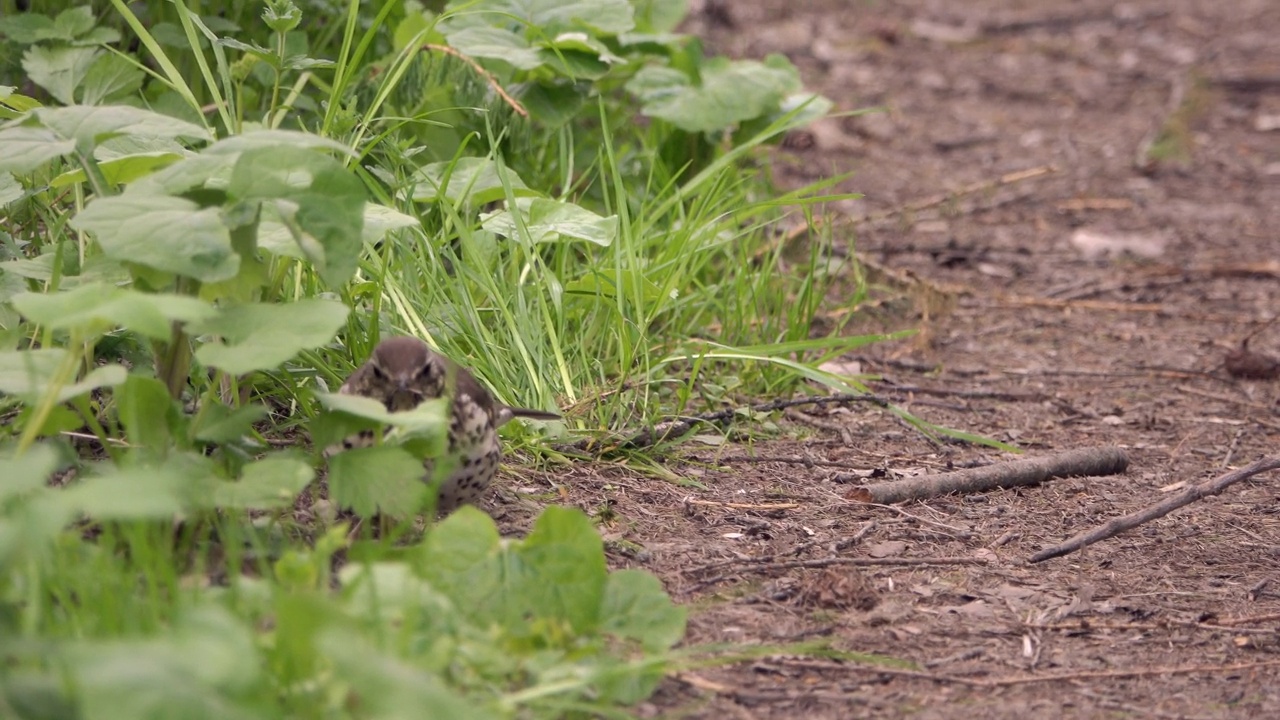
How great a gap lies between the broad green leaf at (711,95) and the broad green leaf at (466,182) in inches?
43.3

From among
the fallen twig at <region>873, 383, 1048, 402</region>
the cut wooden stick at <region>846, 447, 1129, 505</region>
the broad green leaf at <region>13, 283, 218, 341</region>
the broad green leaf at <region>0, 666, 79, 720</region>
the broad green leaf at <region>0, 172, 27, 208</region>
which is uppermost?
the broad green leaf at <region>13, 283, 218, 341</region>

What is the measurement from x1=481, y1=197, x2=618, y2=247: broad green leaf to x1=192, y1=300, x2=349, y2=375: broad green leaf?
1.32 meters

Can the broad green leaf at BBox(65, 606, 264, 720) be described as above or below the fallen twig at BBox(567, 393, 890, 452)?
above

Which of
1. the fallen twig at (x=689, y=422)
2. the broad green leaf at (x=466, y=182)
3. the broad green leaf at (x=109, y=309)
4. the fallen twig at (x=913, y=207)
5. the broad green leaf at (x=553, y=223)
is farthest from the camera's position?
the fallen twig at (x=913, y=207)

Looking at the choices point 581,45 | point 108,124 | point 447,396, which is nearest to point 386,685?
point 447,396

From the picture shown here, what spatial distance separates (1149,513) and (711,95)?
2.56 m

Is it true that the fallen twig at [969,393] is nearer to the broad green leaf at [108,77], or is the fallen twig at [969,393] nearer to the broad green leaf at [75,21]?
the broad green leaf at [108,77]

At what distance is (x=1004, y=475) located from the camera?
398 centimetres

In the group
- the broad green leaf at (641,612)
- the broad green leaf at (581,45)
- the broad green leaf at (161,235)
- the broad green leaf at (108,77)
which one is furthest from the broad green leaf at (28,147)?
the broad green leaf at (581,45)

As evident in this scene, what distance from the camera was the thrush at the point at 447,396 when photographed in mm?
3176

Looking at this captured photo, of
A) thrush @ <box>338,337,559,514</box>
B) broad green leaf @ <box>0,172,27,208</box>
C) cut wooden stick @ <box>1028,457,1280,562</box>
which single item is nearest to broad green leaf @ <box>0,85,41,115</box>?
broad green leaf @ <box>0,172,27,208</box>

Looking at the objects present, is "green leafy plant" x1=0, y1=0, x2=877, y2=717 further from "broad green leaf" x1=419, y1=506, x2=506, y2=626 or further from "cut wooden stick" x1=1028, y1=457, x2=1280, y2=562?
"cut wooden stick" x1=1028, y1=457, x2=1280, y2=562

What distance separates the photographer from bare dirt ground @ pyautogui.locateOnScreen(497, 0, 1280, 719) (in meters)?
2.96

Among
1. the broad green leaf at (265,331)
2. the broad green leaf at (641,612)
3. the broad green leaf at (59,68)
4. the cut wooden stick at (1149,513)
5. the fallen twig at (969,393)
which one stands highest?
the broad green leaf at (59,68)
